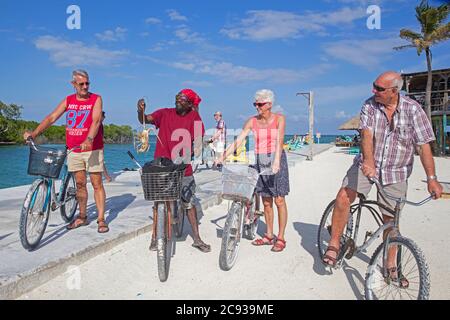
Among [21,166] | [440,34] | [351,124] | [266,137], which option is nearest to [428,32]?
[440,34]

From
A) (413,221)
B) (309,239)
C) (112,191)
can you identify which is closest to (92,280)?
(309,239)

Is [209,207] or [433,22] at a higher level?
[433,22]

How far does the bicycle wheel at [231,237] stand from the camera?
371 cm

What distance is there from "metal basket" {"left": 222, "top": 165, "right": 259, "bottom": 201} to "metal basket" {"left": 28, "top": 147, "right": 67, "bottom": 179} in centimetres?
178

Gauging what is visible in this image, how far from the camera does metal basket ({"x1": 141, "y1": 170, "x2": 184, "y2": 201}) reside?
3396 mm

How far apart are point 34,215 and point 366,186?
332cm

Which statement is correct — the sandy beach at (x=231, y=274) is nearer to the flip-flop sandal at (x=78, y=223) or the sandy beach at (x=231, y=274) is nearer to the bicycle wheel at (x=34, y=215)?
the bicycle wheel at (x=34, y=215)

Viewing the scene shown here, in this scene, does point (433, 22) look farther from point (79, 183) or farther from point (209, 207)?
point (79, 183)

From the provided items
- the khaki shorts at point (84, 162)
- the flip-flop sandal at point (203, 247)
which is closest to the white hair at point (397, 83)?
the flip-flop sandal at point (203, 247)

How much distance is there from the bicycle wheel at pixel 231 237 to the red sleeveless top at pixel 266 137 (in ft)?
2.59

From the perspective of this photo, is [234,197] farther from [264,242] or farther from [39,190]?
[39,190]

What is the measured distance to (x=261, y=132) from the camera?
14.3 feet

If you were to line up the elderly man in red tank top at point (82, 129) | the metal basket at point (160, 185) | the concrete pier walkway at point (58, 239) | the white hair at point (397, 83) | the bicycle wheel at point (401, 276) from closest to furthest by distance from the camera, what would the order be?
the bicycle wheel at point (401, 276), the white hair at point (397, 83), the concrete pier walkway at point (58, 239), the metal basket at point (160, 185), the elderly man in red tank top at point (82, 129)
